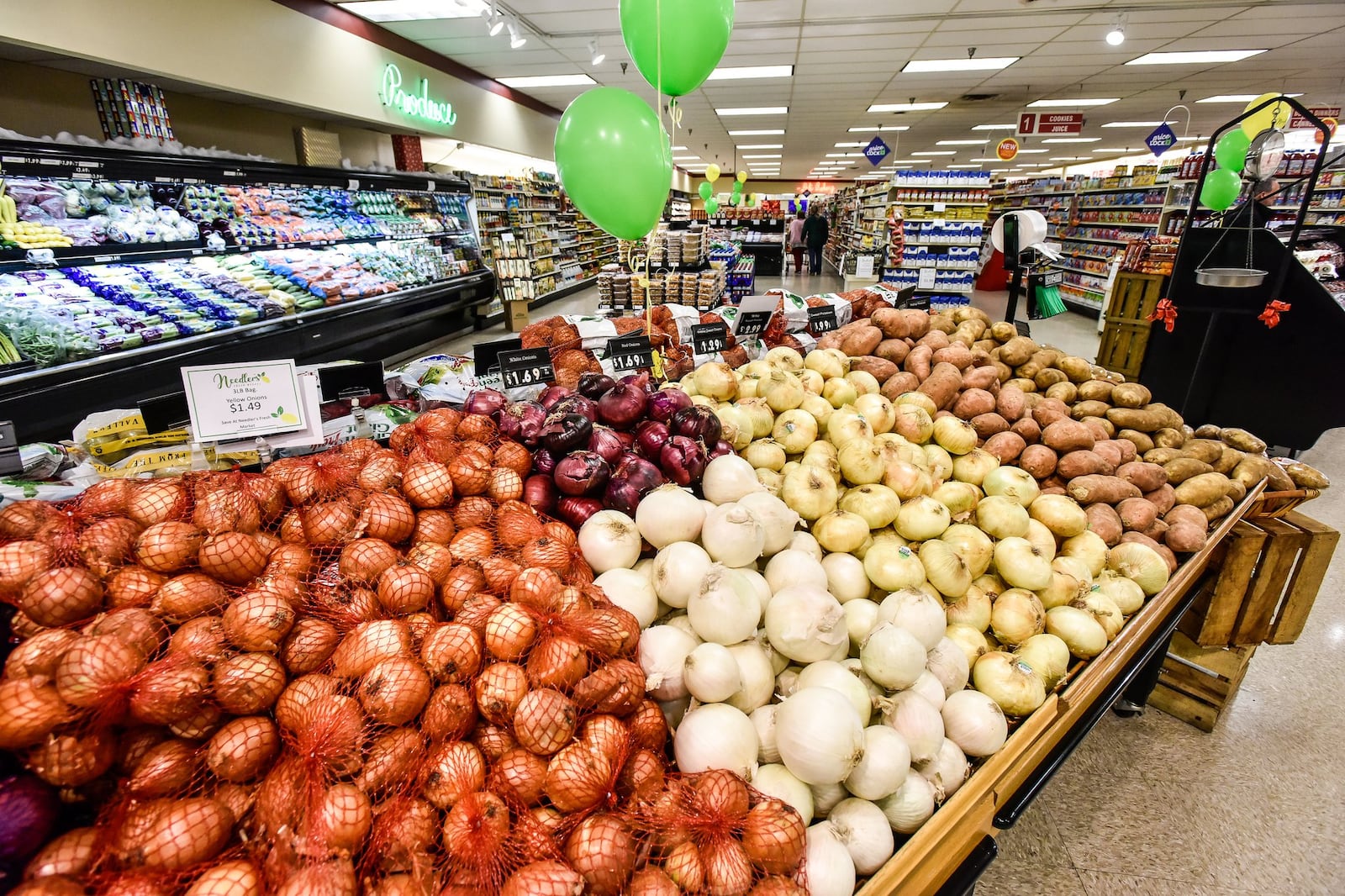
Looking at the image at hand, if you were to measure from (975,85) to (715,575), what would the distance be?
12.0 meters

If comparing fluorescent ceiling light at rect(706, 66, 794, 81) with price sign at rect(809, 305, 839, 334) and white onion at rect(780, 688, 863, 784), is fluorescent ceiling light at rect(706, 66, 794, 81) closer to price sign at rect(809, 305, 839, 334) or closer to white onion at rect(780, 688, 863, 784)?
price sign at rect(809, 305, 839, 334)

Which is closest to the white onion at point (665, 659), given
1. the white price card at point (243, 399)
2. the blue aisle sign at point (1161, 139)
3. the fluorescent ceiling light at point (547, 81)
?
the white price card at point (243, 399)

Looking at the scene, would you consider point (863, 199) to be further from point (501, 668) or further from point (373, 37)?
point (501, 668)

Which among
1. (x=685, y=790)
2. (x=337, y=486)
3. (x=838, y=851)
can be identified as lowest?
(x=838, y=851)

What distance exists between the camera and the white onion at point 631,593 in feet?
4.25

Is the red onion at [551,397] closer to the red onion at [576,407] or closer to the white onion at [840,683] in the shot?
the red onion at [576,407]

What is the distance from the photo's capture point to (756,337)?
3.27 metres

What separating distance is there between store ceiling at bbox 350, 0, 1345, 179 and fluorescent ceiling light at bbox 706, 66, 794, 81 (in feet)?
0.75

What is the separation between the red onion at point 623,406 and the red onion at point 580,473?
0.27 meters

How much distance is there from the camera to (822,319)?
3344 millimetres

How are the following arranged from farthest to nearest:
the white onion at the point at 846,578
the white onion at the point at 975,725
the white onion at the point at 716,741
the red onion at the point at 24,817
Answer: the white onion at the point at 846,578, the white onion at the point at 975,725, the white onion at the point at 716,741, the red onion at the point at 24,817

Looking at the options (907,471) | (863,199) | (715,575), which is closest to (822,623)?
(715,575)

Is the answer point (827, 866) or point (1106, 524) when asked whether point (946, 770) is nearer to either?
point (827, 866)

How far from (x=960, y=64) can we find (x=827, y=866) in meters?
10.7
